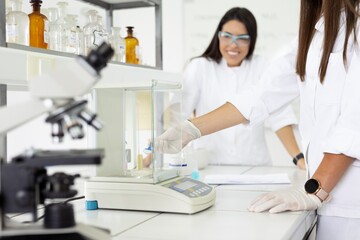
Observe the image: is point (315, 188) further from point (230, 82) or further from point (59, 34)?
point (230, 82)

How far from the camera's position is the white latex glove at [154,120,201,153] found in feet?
4.81

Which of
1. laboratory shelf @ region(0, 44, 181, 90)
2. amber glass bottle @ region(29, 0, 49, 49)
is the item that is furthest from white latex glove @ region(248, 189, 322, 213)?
amber glass bottle @ region(29, 0, 49, 49)

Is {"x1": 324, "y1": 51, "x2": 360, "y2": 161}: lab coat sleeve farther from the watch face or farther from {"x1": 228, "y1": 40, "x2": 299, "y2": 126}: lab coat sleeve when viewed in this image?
{"x1": 228, "y1": 40, "x2": 299, "y2": 126}: lab coat sleeve

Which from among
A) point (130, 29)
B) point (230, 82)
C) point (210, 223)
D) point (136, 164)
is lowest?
point (210, 223)

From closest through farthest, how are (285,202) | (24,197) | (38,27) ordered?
(24,197)
(285,202)
(38,27)

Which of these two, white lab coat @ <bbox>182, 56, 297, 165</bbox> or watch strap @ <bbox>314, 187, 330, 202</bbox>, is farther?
white lab coat @ <bbox>182, 56, 297, 165</bbox>

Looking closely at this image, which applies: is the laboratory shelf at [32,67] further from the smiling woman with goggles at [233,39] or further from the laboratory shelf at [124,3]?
the smiling woman with goggles at [233,39]

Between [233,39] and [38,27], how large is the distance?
145 cm

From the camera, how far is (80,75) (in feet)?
2.45

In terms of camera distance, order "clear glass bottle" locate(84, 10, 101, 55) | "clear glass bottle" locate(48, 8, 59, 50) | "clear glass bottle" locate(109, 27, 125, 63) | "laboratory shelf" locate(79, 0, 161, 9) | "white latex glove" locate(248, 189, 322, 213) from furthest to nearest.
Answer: "laboratory shelf" locate(79, 0, 161, 9) < "clear glass bottle" locate(109, 27, 125, 63) < "clear glass bottle" locate(84, 10, 101, 55) < "clear glass bottle" locate(48, 8, 59, 50) < "white latex glove" locate(248, 189, 322, 213)

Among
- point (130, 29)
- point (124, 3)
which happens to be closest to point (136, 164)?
point (130, 29)

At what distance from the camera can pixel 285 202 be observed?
52.6 inches

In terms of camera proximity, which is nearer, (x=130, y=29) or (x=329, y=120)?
(x=329, y=120)

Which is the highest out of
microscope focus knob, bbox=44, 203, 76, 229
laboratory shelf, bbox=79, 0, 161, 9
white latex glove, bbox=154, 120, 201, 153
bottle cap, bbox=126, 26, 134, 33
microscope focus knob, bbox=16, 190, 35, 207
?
laboratory shelf, bbox=79, 0, 161, 9
